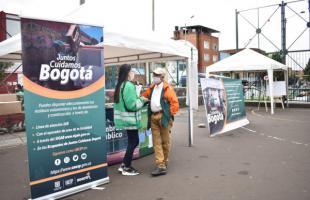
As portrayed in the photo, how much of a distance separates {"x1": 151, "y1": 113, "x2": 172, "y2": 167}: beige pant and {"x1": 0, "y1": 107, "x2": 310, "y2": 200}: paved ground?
294mm

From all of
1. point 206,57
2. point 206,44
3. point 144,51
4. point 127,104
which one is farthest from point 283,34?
point 206,44

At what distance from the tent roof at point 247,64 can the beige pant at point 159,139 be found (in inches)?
376

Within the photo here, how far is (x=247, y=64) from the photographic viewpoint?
14.3m

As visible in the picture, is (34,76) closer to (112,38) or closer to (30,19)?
(30,19)

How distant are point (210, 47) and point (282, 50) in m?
63.9

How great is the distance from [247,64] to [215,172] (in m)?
9.66

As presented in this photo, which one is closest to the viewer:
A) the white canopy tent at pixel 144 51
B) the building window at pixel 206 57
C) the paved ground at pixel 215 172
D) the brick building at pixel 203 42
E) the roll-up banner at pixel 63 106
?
the roll-up banner at pixel 63 106

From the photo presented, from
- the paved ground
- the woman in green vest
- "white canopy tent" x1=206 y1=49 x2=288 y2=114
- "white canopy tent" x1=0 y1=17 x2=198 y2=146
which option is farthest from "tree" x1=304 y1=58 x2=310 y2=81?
the woman in green vest

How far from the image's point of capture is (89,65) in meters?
4.69

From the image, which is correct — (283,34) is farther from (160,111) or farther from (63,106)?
(63,106)

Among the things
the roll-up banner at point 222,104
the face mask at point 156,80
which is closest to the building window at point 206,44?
the roll-up banner at point 222,104

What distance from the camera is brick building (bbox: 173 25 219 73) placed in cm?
7469

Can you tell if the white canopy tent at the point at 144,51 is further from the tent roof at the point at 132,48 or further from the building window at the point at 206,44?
the building window at the point at 206,44

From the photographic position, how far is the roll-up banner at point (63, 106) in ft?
13.2
